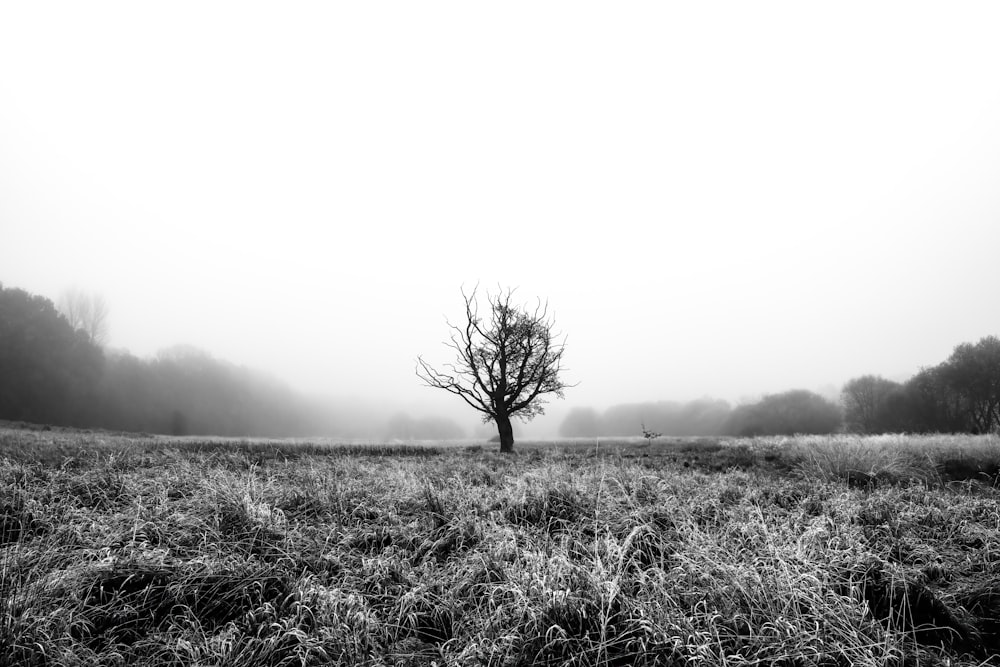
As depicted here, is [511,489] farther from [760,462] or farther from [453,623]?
[760,462]

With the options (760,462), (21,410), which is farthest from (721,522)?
(21,410)

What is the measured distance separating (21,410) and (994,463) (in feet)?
202

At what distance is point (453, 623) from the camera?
2836mm

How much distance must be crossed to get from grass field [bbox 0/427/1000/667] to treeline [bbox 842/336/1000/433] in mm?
35506

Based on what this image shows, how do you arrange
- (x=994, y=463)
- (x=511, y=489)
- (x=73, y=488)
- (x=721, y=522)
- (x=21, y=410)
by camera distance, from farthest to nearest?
(x=21, y=410)
(x=994, y=463)
(x=511, y=489)
(x=73, y=488)
(x=721, y=522)

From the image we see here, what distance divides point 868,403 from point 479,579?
48758 mm

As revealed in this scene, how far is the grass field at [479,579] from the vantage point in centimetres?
251

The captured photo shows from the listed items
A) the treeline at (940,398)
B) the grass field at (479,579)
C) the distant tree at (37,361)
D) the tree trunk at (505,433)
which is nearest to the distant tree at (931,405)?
the treeline at (940,398)

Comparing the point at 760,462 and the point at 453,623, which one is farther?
the point at 760,462

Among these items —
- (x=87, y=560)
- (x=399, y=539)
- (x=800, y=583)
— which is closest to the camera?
(x=800, y=583)

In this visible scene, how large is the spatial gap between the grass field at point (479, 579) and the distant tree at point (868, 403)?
41.1m

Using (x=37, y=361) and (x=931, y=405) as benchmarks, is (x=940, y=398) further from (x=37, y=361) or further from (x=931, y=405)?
(x=37, y=361)

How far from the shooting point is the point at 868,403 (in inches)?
1503

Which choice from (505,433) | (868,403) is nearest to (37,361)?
(505,433)
